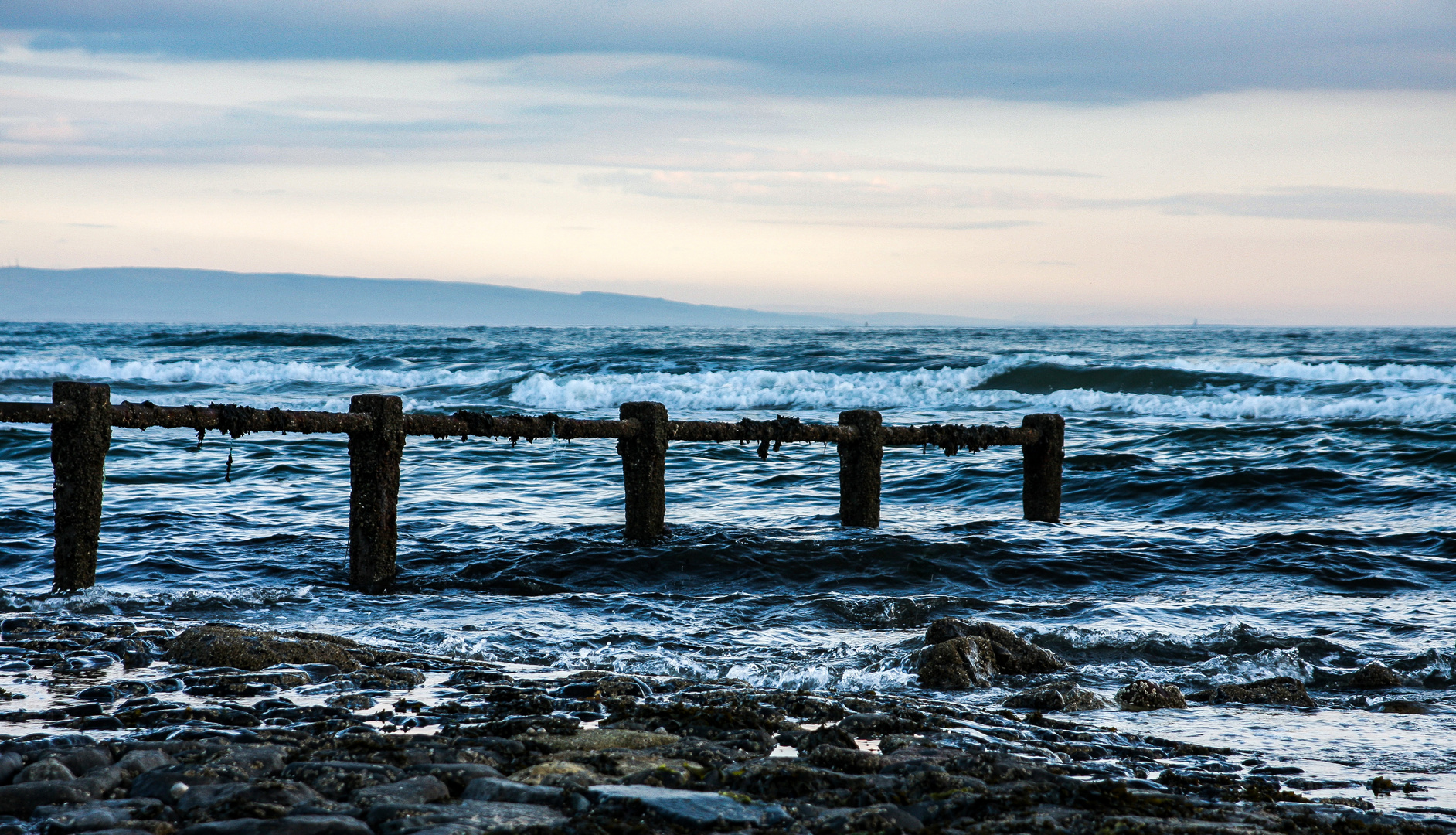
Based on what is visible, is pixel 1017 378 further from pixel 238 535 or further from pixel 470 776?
pixel 470 776

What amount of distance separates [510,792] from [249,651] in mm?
2518

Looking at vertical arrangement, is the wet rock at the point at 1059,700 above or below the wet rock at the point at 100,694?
below

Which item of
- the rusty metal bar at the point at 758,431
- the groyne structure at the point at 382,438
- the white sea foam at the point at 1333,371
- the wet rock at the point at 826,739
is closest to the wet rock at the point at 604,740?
the wet rock at the point at 826,739

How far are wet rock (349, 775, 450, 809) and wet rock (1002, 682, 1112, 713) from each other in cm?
277

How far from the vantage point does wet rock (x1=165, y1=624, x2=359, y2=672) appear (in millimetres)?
5316

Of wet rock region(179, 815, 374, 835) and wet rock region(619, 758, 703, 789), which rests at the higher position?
wet rock region(179, 815, 374, 835)

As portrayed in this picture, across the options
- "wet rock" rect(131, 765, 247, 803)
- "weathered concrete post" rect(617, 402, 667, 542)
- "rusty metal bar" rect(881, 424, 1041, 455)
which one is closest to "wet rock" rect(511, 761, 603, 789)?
"wet rock" rect(131, 765, 247, 803)

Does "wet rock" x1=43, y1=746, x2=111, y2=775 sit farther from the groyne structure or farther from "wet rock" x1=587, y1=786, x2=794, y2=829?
the groyne structure

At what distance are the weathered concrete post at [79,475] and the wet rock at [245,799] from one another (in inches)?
155

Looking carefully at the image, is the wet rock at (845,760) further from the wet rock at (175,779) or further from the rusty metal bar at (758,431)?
the rusty metal bar at (758,431)

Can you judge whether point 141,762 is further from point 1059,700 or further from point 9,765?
point 1059,700

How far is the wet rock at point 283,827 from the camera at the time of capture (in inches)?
119

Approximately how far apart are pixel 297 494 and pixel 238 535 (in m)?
2.31

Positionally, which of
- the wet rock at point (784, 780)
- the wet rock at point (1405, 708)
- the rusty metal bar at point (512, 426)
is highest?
the rusty metal bar at point (512, 426)
